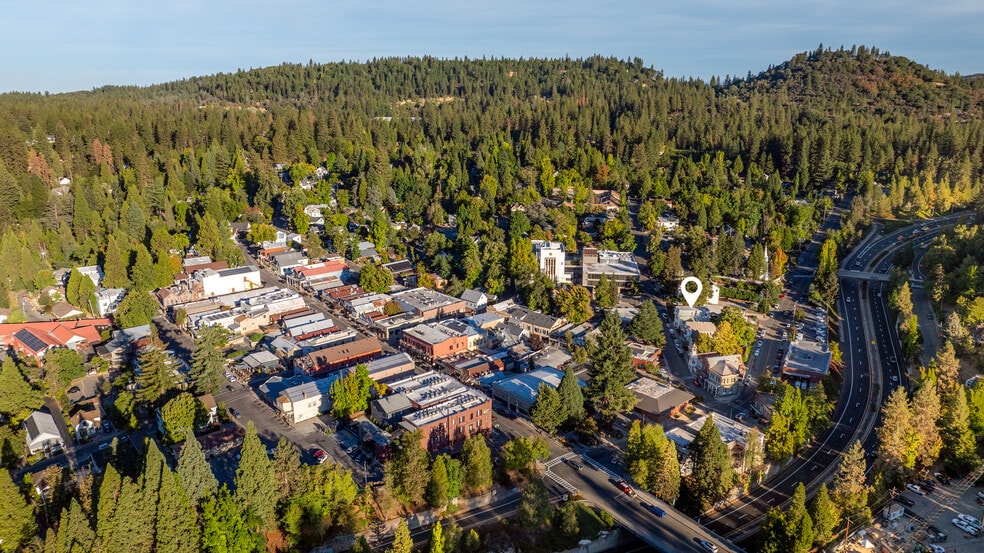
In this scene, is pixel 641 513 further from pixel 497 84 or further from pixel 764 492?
pixel 497 84

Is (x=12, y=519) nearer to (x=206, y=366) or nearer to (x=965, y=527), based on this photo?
(x=206, y=366)

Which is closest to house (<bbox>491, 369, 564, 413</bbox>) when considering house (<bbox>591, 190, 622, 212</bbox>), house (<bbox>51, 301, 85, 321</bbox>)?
house (<bbox>591, 190, 622, 212</bbox>)

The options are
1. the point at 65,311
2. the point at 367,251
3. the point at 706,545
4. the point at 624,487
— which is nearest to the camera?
the point at 706,545

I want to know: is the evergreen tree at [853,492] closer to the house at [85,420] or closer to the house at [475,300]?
the house at [475,300]

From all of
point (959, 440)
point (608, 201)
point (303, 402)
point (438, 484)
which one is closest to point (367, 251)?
Answer: point (303, 402)

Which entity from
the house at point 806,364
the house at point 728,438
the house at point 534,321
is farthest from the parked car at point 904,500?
the house at point 534,321

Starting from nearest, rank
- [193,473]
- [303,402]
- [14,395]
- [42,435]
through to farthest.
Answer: [193,473] → [42,435] → [14,395] → [303,402]

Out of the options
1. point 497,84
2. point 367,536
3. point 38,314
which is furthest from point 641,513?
point 497,84
